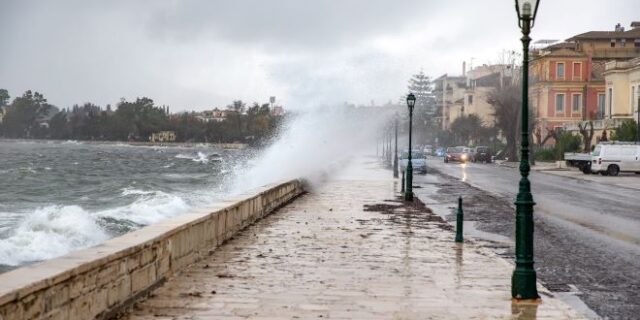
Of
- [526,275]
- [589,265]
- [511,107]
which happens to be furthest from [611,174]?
[526,275]

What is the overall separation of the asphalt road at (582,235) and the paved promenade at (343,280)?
0.82m

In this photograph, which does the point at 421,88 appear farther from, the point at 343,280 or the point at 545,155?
the point at 343,280

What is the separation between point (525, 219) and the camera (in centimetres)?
941

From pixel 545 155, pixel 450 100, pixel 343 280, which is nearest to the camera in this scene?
pixel 343 280

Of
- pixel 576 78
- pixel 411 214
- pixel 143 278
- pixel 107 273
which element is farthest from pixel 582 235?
pixel 576 78

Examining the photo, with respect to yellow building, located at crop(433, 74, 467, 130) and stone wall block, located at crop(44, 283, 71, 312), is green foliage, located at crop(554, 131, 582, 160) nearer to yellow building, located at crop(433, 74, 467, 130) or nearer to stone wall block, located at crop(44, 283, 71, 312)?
stone wall block, located at crop(44, 283, 71, 312)

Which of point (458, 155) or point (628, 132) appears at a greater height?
point (628, 132)

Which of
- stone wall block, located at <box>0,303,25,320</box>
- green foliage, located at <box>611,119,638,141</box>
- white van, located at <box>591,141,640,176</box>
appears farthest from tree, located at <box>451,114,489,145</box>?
stone wall block, located at <box>0,303,25,320</box>

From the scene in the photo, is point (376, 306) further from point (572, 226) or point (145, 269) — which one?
point (572, 226)

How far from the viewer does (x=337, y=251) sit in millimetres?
13242

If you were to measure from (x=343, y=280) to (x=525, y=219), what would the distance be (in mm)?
2359

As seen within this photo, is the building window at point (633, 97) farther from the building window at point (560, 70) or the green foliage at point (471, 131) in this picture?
the green foliage at point (471, 131)

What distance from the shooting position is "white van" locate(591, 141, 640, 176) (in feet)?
164

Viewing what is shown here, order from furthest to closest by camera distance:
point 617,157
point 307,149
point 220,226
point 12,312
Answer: point 307,149, point 617,157, point 220,226, point 12,312
